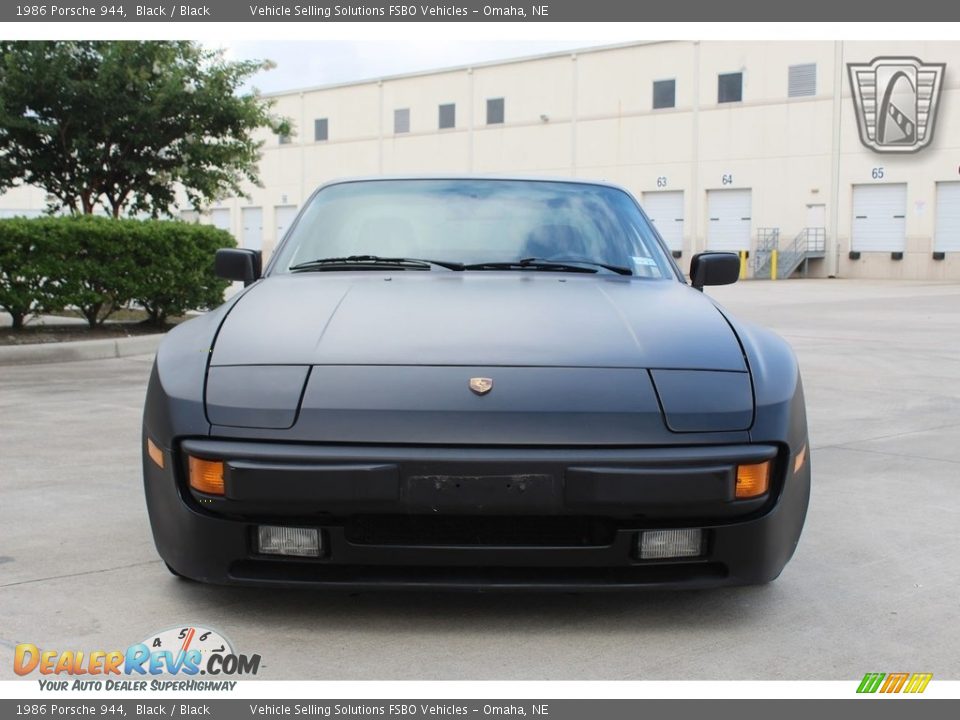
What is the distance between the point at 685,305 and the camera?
12.4 ft

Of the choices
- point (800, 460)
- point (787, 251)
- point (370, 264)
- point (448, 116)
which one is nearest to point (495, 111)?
point (448, 116)

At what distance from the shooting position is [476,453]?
9.71ft

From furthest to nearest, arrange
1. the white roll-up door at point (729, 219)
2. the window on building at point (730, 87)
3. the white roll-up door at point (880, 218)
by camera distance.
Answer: the white roll-up door at point (729, 219)
the window on building at point (730, 87)
the white roll-up door at point (880, 218)

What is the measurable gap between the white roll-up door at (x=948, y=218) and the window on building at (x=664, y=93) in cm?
1013

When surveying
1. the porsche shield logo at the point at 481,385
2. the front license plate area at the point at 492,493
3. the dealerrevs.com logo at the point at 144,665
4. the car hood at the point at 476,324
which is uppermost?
the car hood at the point at 476,324

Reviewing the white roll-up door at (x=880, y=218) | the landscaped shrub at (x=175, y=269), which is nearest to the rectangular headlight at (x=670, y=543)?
the landscaped shrub at (x=175, y=269)

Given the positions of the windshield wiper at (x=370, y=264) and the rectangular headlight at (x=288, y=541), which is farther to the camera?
the windshield wiper at (x=370, y=264)

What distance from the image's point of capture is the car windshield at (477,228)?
4.30 meters

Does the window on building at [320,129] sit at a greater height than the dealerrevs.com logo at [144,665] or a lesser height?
greater

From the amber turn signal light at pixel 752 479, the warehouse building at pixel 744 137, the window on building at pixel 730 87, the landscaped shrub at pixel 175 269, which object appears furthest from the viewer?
the window on building at pixel 730 87

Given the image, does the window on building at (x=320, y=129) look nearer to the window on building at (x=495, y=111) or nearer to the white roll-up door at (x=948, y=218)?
the window on building at (x=495, y=111)

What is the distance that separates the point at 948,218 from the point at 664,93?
36.8ft
